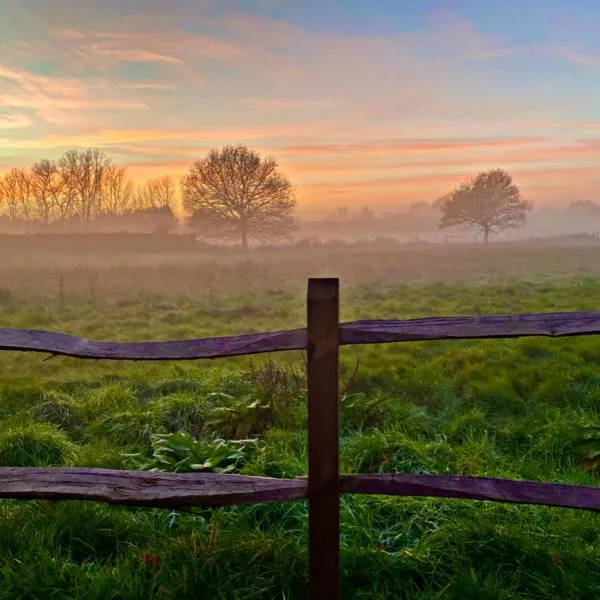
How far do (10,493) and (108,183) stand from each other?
57.0ft

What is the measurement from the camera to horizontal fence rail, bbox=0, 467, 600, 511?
3143 millimetres

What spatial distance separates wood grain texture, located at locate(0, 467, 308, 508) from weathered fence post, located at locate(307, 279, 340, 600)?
136 mm

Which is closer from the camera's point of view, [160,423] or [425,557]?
[425,557]

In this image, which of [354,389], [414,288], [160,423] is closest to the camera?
[160,423]

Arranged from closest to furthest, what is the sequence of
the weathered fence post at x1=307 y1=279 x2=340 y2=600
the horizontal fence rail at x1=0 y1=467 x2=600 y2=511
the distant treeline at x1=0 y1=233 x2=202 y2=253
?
the weathered fence post at x1=307 y1=279 x2=340 y2=600, the horizontal fence rail at x1=0 y1=467 x2=600 y2=511, the distant treeline at x1=0 y1=233 x2=202 y2=253

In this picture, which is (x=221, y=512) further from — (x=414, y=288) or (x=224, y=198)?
(x=224, y=198)

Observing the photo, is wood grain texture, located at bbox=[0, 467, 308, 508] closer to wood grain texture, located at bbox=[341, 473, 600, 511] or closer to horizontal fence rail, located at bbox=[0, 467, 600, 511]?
horizontal fence rail, located at bbox=[0, 467, 600, 511]

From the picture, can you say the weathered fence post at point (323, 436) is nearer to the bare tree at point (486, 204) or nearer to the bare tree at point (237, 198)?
the bare tree at point (237, 198)

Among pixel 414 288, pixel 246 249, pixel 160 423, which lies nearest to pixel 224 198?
pixel 246 249

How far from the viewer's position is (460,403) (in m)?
6.85

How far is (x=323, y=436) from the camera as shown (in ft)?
9.83

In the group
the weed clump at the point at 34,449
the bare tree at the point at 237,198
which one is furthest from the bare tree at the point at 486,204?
the weed clump at the point at 34,449

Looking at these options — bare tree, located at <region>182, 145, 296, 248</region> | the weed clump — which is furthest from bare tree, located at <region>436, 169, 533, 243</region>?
the weed clump

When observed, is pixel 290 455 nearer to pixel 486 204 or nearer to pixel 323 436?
pixel 323 436
